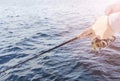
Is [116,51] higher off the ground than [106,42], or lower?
lower

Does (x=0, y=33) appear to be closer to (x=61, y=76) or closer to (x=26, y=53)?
(x=26, y=53)

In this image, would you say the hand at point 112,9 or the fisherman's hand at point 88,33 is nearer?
the hand at point 112,9

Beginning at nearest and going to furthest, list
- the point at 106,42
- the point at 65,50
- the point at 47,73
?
the point at 106,42
the point at 47,73
the point at 65,50

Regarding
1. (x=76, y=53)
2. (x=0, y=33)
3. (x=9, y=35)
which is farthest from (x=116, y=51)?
(x=0, y=33)

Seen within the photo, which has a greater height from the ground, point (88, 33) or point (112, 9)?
point (112, 9)

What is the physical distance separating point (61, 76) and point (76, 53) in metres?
2.45

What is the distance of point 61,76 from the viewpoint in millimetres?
8016

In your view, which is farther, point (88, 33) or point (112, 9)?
point (88, 33)

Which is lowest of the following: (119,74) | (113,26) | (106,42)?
(119,74)

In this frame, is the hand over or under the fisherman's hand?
over

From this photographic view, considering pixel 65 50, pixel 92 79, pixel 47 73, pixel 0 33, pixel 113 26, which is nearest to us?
pixel 113 26

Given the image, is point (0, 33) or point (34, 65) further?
point (0, 33)

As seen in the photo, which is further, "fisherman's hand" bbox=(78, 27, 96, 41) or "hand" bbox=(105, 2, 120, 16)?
"fisherman's hand" bbox=(78, 27, 96, 41)

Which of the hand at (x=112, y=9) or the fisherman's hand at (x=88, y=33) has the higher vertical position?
the hand at (x=112, y=9)
